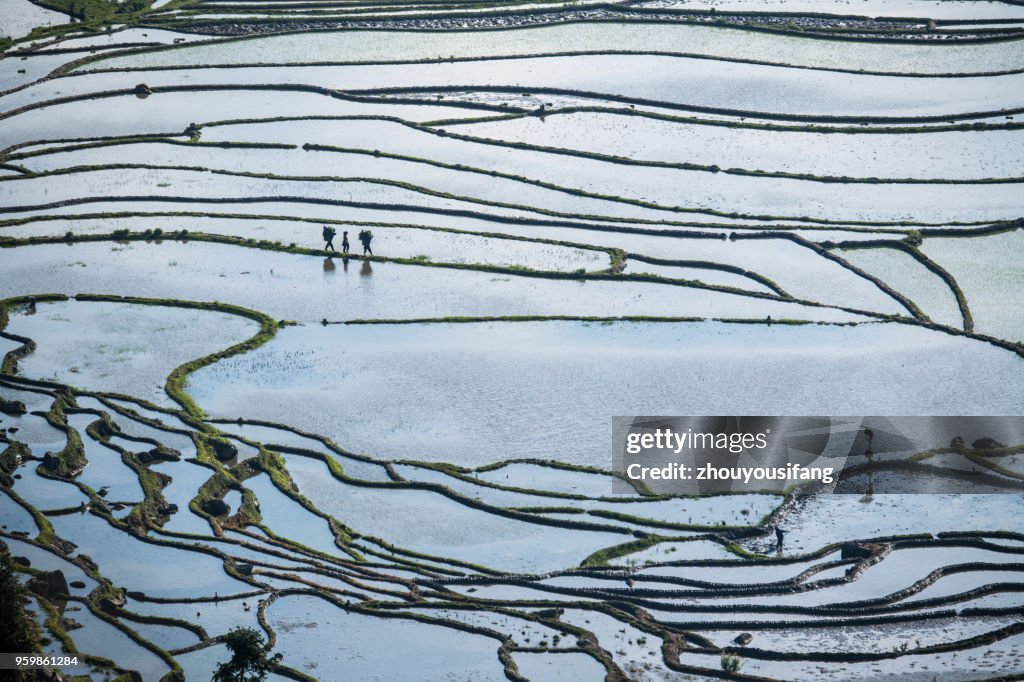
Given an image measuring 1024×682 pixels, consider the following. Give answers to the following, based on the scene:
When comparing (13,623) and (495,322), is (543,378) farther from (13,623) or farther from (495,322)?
(13,623)

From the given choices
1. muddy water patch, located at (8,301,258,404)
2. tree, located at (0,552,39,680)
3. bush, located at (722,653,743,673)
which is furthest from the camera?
muddy water patch, located at (8,301,258,404)

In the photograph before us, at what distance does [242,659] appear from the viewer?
622 inches

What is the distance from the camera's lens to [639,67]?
34906 millimetres

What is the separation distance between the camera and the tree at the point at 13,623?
15.7 metres

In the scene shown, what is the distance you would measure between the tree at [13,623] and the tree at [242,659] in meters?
1.63

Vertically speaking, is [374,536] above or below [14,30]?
below

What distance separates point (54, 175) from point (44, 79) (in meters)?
5.39

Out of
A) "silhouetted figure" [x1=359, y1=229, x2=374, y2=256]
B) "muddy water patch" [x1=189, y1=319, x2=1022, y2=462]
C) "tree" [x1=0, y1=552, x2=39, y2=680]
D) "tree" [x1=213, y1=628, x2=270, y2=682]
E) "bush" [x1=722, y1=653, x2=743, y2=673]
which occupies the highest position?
"silhouetted figure" [x1=359, y1=229, x2=374, y2=256]

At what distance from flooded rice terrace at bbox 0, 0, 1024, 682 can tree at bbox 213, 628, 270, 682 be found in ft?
2.20

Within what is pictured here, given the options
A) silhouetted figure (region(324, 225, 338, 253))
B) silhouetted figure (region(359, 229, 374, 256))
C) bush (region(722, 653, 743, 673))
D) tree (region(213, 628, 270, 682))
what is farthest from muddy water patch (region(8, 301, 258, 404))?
bush (region(722, 653, 743, 673))

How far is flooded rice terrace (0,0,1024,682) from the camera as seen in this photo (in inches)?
701

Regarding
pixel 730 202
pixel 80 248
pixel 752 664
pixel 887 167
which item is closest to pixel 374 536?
pixel 752 664

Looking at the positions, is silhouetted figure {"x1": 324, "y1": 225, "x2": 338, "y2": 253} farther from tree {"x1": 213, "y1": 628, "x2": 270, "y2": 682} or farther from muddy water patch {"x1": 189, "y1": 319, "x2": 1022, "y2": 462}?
tree {"x1": 213, "y1": 628, "x2": 270, "y2": 682}

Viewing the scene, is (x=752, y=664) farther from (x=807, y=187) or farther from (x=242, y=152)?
(x=242, y=152)
